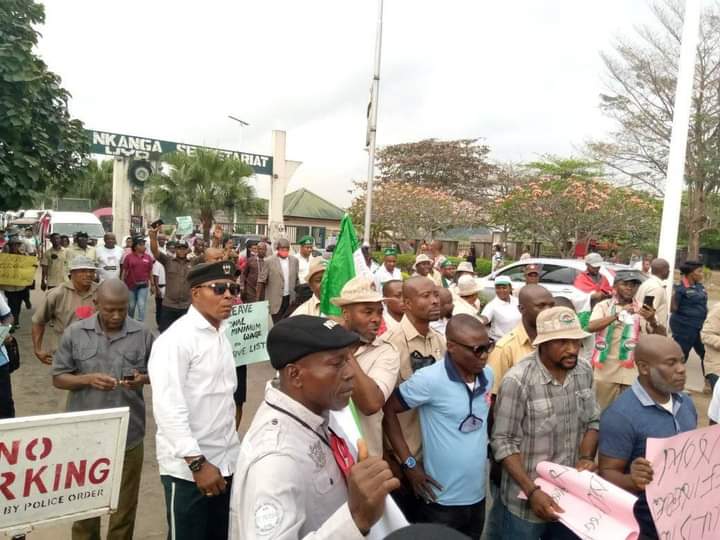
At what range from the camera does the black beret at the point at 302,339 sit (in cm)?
172

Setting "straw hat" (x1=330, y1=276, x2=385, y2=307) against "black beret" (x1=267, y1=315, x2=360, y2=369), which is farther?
"straw hat" (x1=330, y1=276, x2=385, y2=307)

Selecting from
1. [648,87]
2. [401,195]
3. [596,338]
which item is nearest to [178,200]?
[401,195]

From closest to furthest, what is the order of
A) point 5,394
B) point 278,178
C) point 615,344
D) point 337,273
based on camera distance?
point 337,273 → point 5,394 → point 615,344 → point 278,178

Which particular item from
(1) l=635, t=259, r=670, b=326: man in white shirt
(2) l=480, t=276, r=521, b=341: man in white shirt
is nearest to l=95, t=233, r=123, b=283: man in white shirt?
(2) l=480, t=276, r=521, b=341: man in white shirt

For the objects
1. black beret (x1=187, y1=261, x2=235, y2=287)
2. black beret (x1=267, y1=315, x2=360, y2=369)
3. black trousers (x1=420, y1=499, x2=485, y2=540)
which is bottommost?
A: black trousers (x1=420, y1=499, x2=485, y2=540)

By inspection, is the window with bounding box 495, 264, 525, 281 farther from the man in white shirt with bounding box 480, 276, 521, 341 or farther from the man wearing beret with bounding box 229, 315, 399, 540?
the man wearing beret with bounding box 229, 315, 399, 540

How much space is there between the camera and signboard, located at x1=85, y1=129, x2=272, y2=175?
2241 cm

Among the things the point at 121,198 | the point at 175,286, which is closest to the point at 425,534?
the point at 175,286

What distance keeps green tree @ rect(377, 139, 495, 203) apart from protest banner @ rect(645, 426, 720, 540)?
3950 centimetres

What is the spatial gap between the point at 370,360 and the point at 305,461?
4.42 feet

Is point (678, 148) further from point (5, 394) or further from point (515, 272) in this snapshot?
point (5, 394)

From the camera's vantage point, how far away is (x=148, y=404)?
6.25m

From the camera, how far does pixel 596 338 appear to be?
16.8ft

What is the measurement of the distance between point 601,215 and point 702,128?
18.0ft
